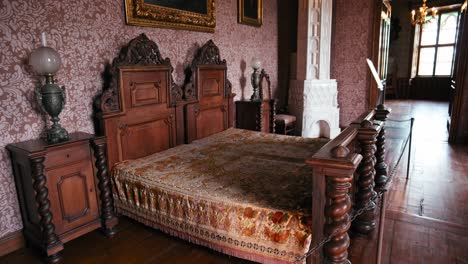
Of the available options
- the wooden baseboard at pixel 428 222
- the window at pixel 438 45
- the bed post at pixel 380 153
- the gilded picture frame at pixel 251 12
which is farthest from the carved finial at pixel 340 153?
the window at pixel 438 45

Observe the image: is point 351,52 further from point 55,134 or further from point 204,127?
point 55,134

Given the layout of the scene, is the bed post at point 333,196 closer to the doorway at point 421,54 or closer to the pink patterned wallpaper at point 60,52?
the pink patterned wallpaper at point 60,52

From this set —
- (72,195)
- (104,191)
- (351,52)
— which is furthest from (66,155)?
(351,52)

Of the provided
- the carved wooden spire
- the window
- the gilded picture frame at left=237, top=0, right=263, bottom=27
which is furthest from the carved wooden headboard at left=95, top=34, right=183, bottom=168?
the window

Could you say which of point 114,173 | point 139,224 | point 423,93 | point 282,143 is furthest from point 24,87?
point 423,93

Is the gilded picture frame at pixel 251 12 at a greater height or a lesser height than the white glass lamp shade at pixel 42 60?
greater

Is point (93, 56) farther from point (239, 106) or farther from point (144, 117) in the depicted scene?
point (239, 106)

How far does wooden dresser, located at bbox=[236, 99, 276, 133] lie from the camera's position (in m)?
4.40

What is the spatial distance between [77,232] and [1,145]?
82 centimetres

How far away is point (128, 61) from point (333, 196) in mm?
2180

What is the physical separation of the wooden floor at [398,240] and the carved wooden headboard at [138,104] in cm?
72

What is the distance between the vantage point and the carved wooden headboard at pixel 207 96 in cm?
362

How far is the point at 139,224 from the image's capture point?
8.77 ft

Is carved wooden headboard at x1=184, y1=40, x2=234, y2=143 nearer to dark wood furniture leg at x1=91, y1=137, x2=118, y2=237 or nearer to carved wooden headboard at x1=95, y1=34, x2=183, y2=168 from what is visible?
carved wooden headboard at x1=95, y1=34, x2=183, y2=168
